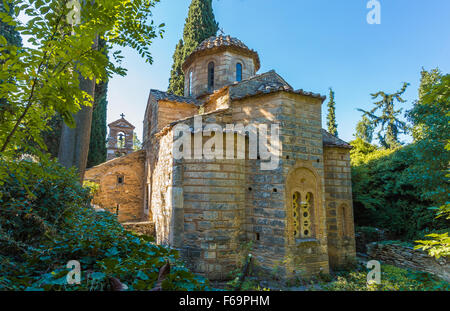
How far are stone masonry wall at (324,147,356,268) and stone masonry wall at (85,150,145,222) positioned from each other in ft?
29.4

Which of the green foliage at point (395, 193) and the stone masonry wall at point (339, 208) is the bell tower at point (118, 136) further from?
the green foliage at point (395, 193)

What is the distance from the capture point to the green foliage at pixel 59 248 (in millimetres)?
1700

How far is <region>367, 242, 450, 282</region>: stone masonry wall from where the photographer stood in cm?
706

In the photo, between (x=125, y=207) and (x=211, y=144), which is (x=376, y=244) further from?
(x=125, y=207)

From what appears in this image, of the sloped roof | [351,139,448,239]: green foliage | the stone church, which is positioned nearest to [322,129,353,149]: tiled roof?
the stone church

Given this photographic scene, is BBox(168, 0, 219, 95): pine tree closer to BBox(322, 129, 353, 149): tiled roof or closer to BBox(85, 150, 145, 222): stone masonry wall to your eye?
BBox(85, 150, 145, 222): stone masonry wall

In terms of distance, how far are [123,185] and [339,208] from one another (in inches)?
389

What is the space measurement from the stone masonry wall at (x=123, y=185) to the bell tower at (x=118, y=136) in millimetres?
3700

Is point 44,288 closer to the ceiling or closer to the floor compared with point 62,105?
closer to the floor

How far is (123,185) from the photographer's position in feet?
37.6

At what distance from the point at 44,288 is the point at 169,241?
5159mm

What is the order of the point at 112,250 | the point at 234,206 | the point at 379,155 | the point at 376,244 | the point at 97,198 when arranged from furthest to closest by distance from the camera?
the point at 379,155 → the point at 97,198 → the point at 376,244 → the point at 234,206 → the point at 112,250

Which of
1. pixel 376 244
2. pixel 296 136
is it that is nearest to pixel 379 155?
pixel 376 244
